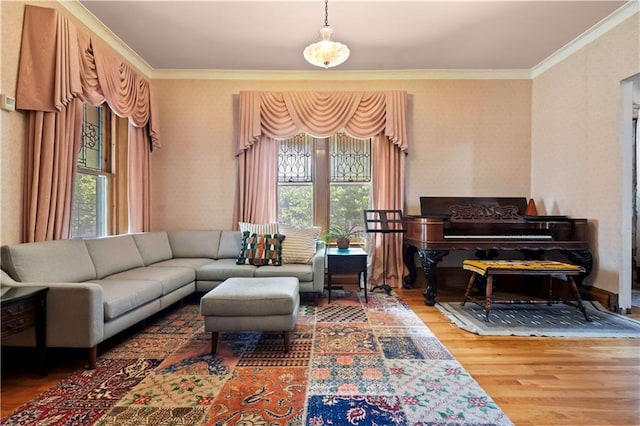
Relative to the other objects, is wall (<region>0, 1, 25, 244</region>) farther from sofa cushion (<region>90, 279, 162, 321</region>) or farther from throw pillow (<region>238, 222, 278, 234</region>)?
throw pillow (<region>238, 222, 278, 234</region>)

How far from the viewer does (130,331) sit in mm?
2596

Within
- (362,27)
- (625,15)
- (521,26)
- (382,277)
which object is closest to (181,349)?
(382,277)

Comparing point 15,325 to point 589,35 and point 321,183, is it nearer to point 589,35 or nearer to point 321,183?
point 321,183

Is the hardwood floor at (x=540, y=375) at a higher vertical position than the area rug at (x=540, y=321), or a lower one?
lower

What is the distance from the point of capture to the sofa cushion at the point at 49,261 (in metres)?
2.03

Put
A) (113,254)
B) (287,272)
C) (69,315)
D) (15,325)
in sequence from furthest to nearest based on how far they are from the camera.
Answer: (287,272) → (113,254) → (69,315) → (15,325)

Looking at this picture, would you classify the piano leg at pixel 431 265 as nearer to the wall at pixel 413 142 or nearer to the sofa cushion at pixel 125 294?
the wall at pixel 413 142

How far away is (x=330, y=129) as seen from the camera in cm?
400

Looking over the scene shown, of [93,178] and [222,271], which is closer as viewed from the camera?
[222,271]

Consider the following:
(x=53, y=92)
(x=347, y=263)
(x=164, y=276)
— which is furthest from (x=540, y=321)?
(x=53, y=92)

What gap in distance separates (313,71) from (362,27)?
1.14 m

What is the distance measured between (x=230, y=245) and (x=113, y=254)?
1.28 m

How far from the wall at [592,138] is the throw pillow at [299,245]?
3.17 meters

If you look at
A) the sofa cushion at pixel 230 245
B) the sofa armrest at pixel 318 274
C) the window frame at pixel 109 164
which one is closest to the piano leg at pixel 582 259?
the sofa armrest at pixel 318 274
